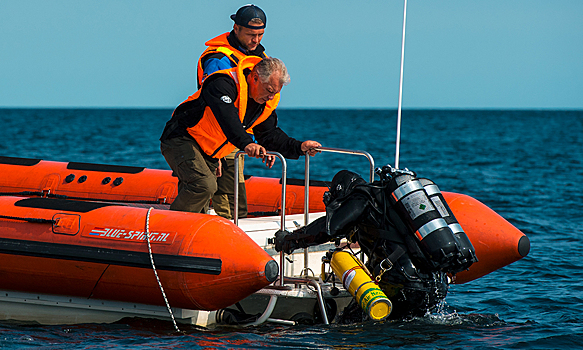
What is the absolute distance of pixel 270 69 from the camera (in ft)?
12.8

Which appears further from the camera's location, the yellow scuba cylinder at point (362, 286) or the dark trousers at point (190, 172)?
the dark trousers at point (190, 172)

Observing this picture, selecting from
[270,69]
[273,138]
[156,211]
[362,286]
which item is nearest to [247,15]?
[270,69]

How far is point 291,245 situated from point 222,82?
1.00 m

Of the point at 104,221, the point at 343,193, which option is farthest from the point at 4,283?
the point at 343,193

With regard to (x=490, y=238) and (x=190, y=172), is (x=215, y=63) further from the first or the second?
(x=490, y=238)

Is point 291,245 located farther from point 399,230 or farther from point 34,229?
point 34,229

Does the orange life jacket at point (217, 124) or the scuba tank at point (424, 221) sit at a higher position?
the orange life jacket at point (217, 124)

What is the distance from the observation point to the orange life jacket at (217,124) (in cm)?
402

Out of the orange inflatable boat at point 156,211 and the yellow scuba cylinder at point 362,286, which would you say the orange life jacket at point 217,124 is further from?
the yellow scuba cylinder at point 362,286

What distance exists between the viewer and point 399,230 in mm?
3662

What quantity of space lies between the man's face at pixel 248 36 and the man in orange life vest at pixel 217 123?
8.5 inches

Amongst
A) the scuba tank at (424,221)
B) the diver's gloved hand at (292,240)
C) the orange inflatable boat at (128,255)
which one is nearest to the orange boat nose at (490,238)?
the scuba tank at (424,221)

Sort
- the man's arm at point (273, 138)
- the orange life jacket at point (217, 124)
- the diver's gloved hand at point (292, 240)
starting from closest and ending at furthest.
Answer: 1. the diver's gloved hand at point (292, 240)
2. the orange life jacket at point (217, 124)
3. the man's arm at point (273, 138)

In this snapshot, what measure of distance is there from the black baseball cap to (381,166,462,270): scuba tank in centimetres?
135
